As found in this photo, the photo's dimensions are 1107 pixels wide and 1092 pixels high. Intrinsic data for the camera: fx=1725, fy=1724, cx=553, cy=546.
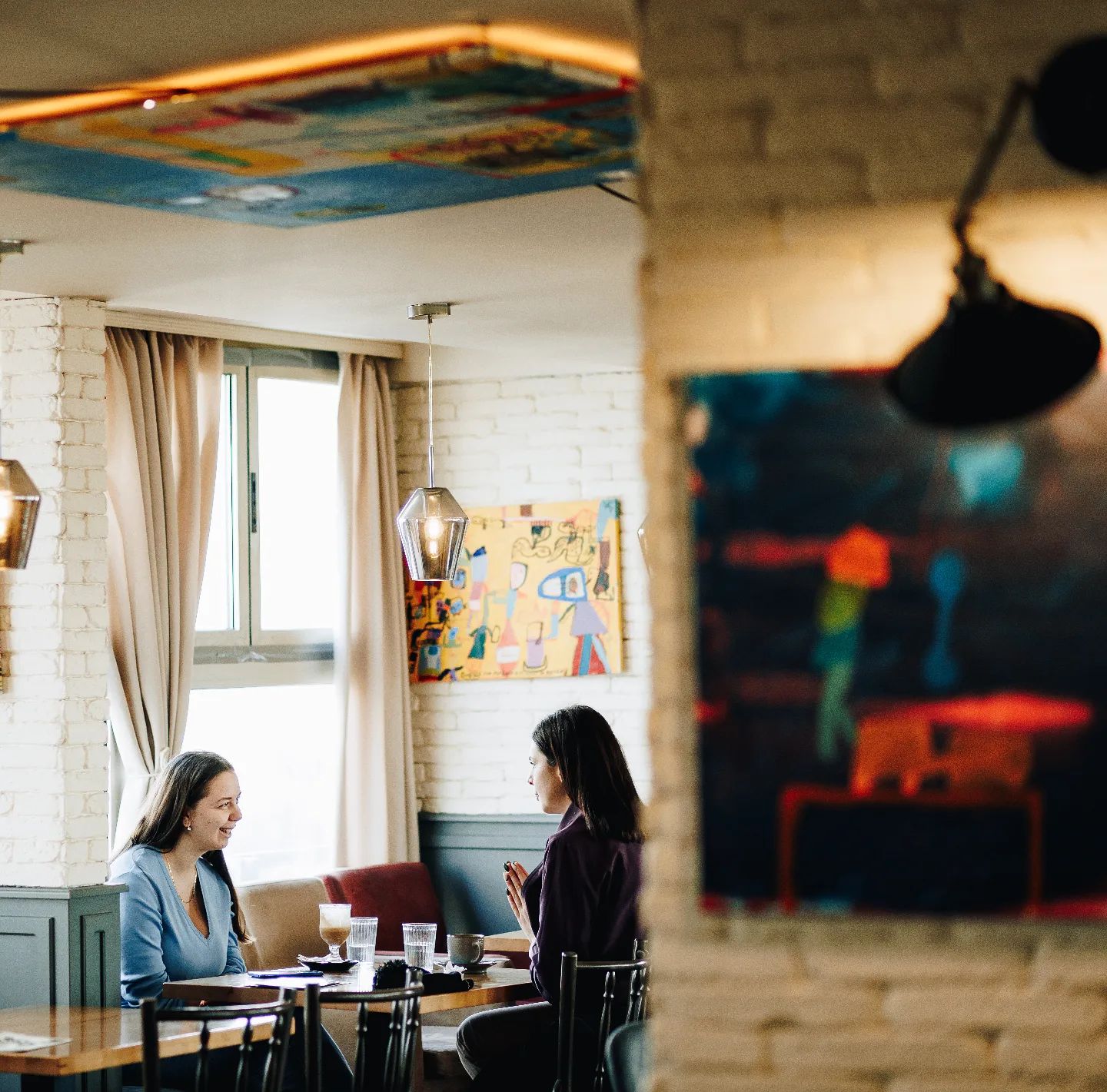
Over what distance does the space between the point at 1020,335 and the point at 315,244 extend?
9.10 ft

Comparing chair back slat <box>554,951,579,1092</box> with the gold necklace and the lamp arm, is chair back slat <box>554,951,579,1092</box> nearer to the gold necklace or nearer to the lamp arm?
the gold necklace

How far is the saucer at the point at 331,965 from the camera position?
478 centimetres

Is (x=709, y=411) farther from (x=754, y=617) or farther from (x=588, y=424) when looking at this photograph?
(x=588, y=424)

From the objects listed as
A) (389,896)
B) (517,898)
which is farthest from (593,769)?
(389,896)

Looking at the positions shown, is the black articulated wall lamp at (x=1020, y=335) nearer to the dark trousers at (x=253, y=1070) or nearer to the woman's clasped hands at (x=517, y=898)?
the dark trousers at (x=253, y=1070)

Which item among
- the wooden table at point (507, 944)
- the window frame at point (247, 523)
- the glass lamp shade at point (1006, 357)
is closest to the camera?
the glass lamp shade at point (1006, 357)

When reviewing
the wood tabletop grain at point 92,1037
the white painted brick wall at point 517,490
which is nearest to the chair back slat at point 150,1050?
the wood tabletop grain at point 92,1037

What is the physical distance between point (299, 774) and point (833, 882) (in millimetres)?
5019

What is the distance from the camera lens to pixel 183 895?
505 centimetres

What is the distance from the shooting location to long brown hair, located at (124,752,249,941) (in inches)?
198

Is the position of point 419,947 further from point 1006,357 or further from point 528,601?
point 1006,357

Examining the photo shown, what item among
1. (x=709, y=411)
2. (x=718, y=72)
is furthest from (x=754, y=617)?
(x=718, y=72)

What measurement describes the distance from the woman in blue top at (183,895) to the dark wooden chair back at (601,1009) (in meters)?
0.88

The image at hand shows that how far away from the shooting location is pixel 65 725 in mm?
4895
